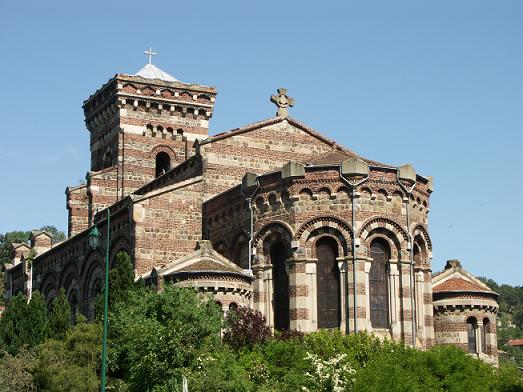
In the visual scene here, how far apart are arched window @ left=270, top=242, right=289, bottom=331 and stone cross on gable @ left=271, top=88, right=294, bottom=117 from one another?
30.6ft

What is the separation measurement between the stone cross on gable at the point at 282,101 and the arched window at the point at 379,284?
10.5 meters

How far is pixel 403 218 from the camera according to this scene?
1558 inches

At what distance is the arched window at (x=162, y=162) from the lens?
58.5m

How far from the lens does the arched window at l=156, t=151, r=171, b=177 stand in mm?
58500

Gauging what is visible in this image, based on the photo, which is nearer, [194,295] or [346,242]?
[194,295]

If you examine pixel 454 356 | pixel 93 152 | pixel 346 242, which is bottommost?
pixel 454 356

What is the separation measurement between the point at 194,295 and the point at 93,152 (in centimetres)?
3338

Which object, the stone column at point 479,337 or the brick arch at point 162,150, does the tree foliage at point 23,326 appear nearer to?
the stone column at point 479,337

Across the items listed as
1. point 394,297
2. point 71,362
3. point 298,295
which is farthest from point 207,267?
point 394,297

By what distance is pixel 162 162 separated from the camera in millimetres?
59156

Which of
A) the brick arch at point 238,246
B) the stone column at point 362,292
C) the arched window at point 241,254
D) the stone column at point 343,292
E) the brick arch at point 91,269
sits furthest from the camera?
the brick arch at point 91,269

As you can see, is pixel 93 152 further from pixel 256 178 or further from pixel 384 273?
pixel 384 273

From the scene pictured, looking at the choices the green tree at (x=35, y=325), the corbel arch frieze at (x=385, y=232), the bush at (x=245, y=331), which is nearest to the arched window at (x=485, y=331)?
the corbel arch frieze at (x=385, y=232)

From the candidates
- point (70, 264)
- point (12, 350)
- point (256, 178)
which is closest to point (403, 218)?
point (256, 178)
